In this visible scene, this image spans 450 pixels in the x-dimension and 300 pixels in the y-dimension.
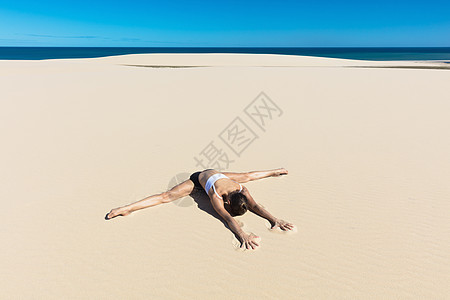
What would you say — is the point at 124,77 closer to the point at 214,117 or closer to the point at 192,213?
the point at 214,117

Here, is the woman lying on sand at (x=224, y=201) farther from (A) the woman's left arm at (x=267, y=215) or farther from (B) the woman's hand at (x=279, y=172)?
(B) the woman's hand at (x=279, y=172)

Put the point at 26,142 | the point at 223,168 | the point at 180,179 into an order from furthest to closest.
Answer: the point at 26,142 → the point at 223,168 → the point at 180,179

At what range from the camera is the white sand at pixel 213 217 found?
10.0 feet

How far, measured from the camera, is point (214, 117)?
941cm

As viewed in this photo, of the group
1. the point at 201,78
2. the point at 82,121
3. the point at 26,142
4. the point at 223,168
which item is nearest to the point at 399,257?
the point at 223,168

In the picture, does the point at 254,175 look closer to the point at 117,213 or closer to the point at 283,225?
the point at 283,225

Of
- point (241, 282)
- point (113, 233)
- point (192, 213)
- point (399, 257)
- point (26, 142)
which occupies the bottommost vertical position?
point (26, 142)

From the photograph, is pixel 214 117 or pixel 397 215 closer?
pixel 397 215

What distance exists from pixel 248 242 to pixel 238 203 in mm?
652

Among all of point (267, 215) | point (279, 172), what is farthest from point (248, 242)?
Result: point (279, 172)

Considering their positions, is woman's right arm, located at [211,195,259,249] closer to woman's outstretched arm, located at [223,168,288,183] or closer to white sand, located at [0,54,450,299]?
white sand, located at [0,54,450,299]

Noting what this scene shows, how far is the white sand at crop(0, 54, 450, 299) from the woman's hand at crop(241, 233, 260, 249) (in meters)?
0.12

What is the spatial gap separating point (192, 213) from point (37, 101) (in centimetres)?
1047

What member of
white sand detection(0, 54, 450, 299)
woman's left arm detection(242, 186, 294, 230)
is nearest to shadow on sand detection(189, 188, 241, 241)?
white sand detection(0, 54, 450, 299)
